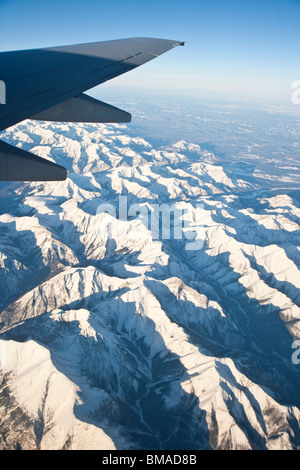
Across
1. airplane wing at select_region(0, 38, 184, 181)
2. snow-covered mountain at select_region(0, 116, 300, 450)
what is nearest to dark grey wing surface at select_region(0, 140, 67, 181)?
airplane wing at select_region(0, 38, 184, 181)

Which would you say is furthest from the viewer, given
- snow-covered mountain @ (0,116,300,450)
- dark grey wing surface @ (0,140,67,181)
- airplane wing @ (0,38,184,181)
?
snow-covered mountain @ (0,116,300,450)

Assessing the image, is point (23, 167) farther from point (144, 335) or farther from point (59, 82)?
point (144, 335)

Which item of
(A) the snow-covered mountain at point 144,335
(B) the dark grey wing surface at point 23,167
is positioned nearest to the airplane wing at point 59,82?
(B) the dark grey wing surface at point 23,167

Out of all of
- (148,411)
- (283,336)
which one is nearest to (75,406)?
(148,411)

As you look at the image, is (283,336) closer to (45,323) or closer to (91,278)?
(91,278)

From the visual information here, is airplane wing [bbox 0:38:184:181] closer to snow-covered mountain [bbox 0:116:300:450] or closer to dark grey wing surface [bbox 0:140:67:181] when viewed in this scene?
dark grey wing surface [bbox 0:140:67:181]

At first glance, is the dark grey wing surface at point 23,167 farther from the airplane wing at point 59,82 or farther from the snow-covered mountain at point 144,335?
the snow-covered mountain at point 144,335
